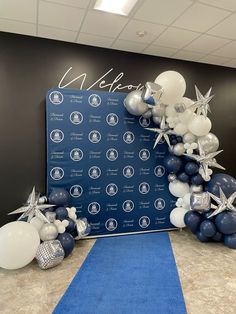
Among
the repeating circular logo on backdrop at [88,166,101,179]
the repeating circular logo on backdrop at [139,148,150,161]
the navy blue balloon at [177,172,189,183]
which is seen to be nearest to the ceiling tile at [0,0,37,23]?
the repeating circular logo on backdrop at [88,166,101,179]

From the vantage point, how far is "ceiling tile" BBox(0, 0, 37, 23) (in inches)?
107

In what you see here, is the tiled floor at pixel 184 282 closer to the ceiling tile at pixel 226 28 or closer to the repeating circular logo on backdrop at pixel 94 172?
the repeating circular logo on backdrop at pixel 94 172

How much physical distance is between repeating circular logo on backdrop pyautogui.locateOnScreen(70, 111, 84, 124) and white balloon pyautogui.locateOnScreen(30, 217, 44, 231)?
4.83ft

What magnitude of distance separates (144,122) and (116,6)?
168 cm

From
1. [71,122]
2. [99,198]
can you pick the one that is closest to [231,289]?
[99,198]

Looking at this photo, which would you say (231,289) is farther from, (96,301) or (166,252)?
(96,301)

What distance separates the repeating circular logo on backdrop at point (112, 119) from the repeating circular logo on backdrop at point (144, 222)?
1.59 metres

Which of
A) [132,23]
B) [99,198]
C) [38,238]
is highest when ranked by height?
[132,23]

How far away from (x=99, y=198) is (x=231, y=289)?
2057 mm

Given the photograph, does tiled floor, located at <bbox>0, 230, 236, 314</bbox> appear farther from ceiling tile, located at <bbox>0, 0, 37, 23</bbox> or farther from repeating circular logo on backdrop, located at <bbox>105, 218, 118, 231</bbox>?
ceiling tile, located at <bbox>0, 0, 37, 23</bbox>

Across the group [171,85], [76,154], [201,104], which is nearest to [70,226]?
[76,154]

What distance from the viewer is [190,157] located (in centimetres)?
361

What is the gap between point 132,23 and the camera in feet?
10.3

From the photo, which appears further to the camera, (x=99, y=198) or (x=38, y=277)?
(x=99, y=198)
